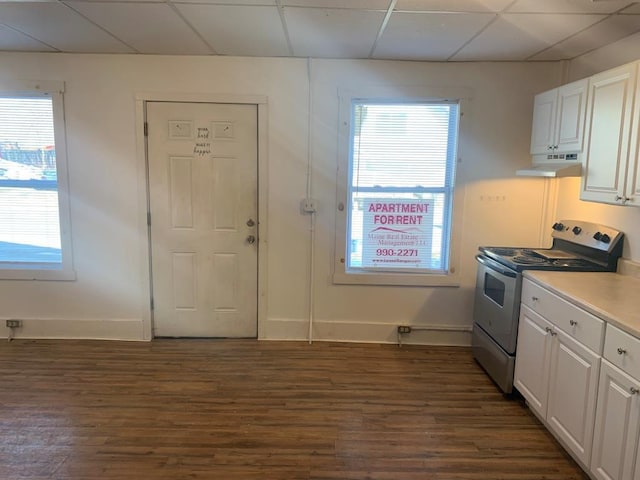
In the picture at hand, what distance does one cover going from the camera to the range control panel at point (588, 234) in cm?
289

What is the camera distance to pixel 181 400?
115 inches

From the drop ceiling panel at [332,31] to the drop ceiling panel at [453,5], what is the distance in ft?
0.62

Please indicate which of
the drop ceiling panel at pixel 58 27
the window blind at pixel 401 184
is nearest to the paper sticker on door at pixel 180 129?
the drop ceiling panel at pixel 58 27

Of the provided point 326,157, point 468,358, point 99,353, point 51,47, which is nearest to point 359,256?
point 326,157

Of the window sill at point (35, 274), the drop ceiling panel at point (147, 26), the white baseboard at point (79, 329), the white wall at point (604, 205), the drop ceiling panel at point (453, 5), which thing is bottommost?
the white baseboard at point (79, 329)

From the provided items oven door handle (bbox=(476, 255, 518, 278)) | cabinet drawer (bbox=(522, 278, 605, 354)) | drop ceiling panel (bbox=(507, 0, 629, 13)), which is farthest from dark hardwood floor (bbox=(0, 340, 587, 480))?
drop ceiling panel (bbox=(507, 0, 629, 13))

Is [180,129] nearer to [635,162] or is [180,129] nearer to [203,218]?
[203,218]

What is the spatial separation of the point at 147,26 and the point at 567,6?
2.53m

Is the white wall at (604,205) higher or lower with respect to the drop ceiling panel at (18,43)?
lower

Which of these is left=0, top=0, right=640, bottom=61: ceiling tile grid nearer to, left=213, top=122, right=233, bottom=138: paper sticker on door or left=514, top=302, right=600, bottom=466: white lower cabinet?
left=213, top=122, right=233, bottom=138: paper sticker on door

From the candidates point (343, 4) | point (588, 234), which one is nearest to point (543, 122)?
point (588, 234)

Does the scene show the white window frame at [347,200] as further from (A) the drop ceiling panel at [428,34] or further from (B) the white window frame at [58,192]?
(B) the white window frame at [58,192]

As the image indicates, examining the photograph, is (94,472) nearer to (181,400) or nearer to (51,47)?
(181,400)

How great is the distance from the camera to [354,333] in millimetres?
3934
